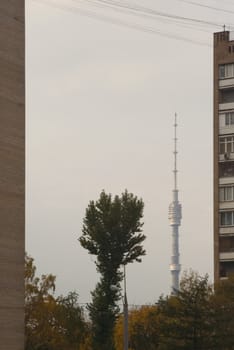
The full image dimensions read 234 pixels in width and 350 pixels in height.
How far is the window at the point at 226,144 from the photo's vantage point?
94.4 m

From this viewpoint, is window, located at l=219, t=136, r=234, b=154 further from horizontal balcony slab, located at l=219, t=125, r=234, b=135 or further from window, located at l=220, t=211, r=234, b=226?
window, located at l=220, t=211, r=234, b=226

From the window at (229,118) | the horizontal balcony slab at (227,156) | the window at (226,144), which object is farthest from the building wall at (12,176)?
the window at (229,118)

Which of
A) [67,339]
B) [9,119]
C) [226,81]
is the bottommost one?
[67,339]

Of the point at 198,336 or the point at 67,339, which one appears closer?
the point at 198,336

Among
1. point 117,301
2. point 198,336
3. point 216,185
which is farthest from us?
point 216,185

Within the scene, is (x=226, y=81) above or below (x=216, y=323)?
above

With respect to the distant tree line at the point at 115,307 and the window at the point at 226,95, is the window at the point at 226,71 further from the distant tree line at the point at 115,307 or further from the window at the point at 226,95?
the distant tree line at the point at 115,307

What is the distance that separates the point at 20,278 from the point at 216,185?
6146cm

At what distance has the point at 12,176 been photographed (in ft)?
114

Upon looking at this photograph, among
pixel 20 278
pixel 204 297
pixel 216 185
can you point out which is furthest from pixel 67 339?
pixel 20 278

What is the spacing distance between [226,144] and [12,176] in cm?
6121

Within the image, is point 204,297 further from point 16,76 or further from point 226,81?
point 226,81

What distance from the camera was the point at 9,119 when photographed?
34.8 m

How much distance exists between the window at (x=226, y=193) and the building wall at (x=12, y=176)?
60317 mm
